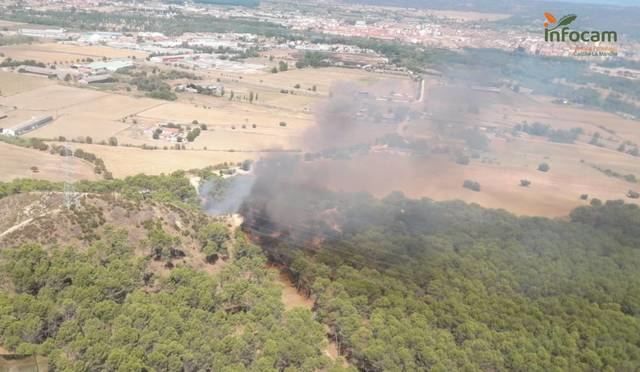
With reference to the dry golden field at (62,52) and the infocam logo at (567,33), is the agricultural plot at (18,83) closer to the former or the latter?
the dry golden field at (62,52)

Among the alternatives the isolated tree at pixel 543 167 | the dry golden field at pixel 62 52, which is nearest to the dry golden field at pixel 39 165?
the isolated tree at pixel 543 167

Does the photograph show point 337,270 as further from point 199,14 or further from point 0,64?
point 199,14

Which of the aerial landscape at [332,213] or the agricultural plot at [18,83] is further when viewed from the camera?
the agricultural plot at [18,83]

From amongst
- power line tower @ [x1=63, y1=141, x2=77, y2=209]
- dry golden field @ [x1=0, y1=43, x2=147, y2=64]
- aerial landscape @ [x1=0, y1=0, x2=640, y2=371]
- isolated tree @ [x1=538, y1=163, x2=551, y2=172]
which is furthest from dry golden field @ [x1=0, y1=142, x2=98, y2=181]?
dry golden field @ [x1=0, y1=43, x2=147, y2=64]

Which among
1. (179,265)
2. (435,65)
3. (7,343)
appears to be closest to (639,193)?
(435,65)

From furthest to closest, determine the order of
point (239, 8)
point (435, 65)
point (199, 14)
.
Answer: point (239, 8)
point (199, 14)
point (435, 65)
